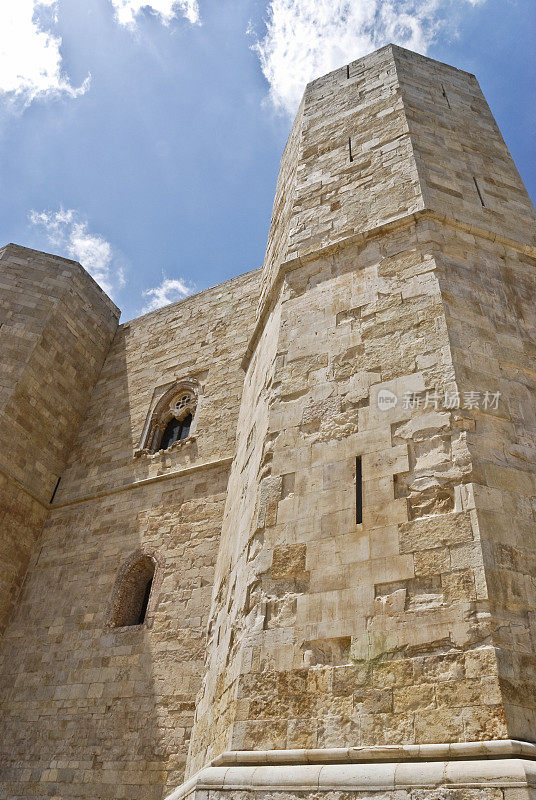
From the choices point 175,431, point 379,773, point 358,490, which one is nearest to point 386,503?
point 358,490

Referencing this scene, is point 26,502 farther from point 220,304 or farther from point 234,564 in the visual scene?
point 234,564

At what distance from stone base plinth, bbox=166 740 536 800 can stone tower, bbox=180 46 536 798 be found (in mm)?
10

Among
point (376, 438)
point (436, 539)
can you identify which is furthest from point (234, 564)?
point (436, 539)

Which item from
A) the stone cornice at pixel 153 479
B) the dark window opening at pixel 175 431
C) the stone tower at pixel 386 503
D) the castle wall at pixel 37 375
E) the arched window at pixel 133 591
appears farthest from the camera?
the dark window opening at pixel 175 431

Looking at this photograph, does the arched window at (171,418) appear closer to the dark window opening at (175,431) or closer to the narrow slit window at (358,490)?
the dark window opening at (175,431)

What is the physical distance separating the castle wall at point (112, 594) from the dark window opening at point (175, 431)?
36 centimetres

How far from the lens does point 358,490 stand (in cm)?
357

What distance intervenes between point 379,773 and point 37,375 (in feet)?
28.2

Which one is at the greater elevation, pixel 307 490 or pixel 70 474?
pixel 70 474

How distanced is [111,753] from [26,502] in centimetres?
392

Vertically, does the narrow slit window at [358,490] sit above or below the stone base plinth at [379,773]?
above

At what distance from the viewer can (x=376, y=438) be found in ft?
12.2

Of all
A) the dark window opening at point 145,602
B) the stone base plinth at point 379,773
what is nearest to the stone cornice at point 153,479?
the dark window opening at point 145,602

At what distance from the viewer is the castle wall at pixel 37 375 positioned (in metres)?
8.46
